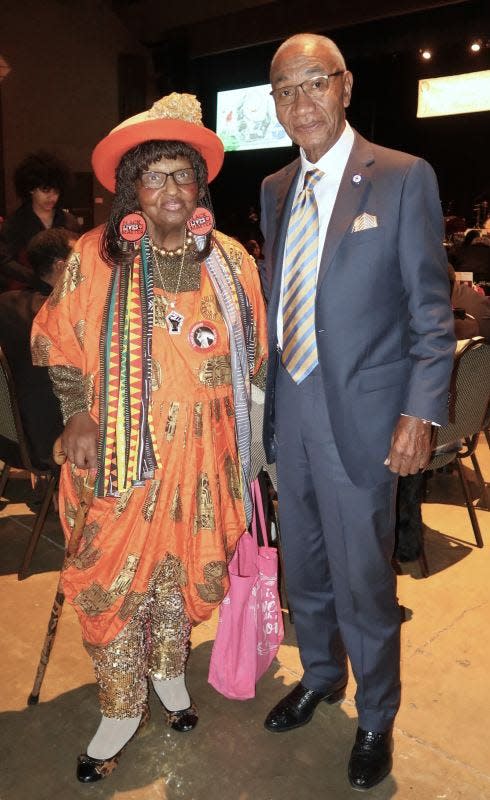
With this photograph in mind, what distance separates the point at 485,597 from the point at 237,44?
920cm

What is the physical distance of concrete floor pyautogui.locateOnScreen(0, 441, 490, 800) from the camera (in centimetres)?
181

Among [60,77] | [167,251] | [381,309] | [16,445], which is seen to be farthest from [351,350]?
[60,77]

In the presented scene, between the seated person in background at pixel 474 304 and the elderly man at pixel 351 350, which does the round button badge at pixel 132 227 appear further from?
the seated person in background at pixel 474 304

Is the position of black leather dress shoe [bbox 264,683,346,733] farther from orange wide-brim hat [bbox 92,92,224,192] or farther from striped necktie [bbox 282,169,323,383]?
orange wide-brim hat [bbox 92,92,224,192]

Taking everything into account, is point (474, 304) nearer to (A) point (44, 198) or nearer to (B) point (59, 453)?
(A) point (44, 198)

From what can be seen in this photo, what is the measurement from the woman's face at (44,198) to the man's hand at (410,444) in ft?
12.4

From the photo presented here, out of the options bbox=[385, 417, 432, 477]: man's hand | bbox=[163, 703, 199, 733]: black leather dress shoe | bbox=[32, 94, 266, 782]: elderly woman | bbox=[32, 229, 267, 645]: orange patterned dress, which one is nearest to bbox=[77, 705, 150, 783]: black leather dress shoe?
bbox=[32, 94, 266, 782]: elderly woman

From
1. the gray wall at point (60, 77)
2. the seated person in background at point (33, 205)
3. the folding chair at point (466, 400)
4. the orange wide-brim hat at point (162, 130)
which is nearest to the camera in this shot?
the orange wide-brim hat at point (162, 130)

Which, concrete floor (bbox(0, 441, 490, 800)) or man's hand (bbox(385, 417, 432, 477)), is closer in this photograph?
man's hand (bbox(385, 417, 432, 477))

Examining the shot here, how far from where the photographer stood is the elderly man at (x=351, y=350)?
157 centimetres

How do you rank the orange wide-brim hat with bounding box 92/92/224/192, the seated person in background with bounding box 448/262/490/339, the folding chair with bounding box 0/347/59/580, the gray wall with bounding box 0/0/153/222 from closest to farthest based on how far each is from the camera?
1. the orange wide-brim hat with bounding box 92/92/224/192
2. the folding chair with bounding box 0/347/59/580
3. the seated person in background with bounding box 448/262/490/339
4. the gray wall with bounding box 0/0/153/222

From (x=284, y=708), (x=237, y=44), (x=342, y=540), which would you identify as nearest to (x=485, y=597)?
(x=284, y=708)

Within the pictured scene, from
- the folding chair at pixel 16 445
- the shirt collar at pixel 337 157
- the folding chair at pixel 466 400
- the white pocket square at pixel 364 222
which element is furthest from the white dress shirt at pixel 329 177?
the folding chair at pixel 16 445

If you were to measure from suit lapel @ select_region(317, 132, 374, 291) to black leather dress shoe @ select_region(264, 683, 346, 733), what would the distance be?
1202 millimetres
